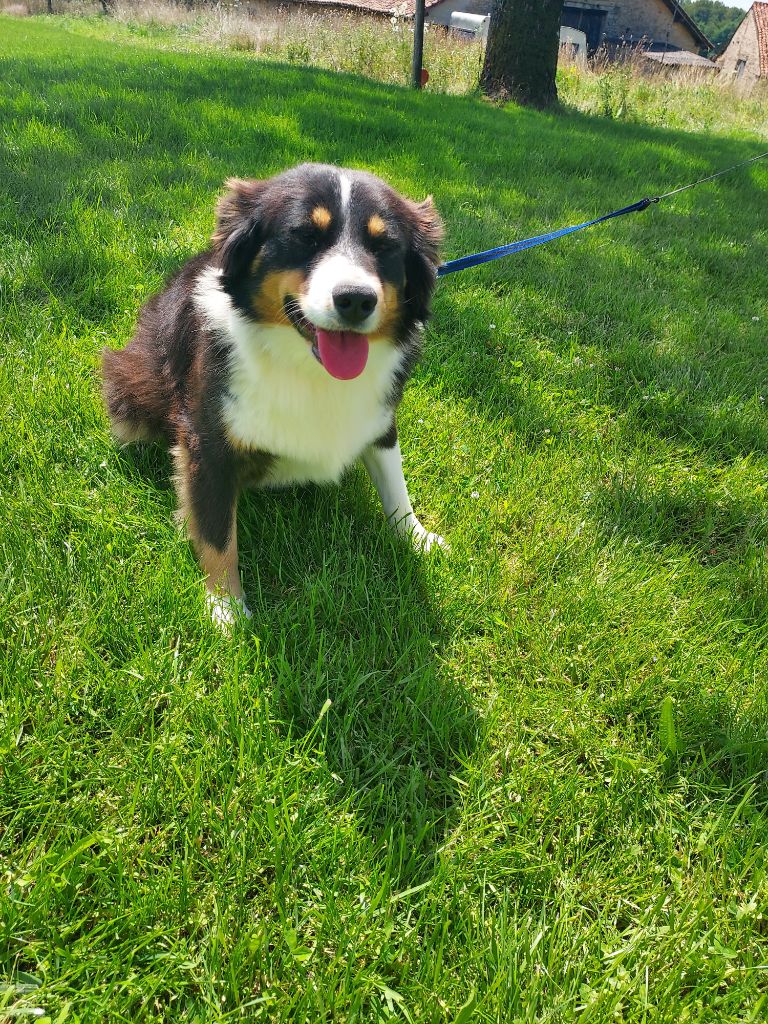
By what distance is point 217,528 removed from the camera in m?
2.14

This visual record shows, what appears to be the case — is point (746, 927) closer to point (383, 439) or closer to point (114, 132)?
point (383, 439)

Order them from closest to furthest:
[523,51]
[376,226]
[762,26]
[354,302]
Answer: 1. [354,302]
2. [376,226]
3. [523,51]
4. [762,26]

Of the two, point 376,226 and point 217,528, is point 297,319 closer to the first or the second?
point 376,226

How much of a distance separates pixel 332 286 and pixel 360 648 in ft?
3.53

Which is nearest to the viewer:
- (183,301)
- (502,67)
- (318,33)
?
(183,301)

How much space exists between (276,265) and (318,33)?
13091 millimetres

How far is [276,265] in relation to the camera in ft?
6.48

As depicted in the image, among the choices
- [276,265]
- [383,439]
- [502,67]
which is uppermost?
[502,67]

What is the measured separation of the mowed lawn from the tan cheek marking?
0.76 meters

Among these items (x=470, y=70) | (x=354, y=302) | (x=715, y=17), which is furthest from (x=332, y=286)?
(x=715, y=17)

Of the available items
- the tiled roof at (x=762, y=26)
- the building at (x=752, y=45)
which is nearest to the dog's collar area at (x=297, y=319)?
the building at (x=752, y=45)

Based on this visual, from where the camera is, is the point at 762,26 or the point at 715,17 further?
the point at 715,17

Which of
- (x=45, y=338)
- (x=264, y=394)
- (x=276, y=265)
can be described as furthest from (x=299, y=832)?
(x=45, y=338)

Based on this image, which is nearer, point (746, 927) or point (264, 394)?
point (746, 927)
